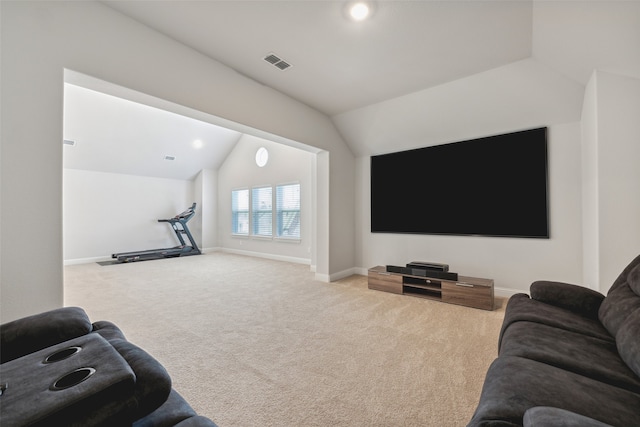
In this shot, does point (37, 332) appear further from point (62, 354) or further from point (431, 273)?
point (431, 273)

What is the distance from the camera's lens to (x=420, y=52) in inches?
104

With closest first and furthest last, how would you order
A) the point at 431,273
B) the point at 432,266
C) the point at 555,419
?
the point at 555,419, the point at 431,273, the point at 432,266

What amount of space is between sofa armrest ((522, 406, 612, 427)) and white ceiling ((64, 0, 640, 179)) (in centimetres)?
254

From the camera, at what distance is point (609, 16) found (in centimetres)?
187

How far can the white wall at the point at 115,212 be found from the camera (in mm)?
6125

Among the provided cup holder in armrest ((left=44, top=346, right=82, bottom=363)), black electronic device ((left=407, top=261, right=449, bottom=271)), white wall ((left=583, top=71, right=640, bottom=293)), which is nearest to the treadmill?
black electronic device ((left=407, top=261, right=449, bottom=271))

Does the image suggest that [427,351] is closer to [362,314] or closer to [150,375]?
[362,314]

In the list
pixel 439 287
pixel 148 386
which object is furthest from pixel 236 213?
pixel 148 386

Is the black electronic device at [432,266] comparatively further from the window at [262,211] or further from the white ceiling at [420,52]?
the window at [262,211]

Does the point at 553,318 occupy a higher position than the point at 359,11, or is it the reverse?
the point at 359,11

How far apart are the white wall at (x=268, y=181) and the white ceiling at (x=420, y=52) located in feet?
6.06

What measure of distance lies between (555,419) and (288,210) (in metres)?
5.79

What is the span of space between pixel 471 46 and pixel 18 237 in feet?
12.9

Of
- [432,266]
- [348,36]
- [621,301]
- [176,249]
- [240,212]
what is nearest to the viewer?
[621,301]
